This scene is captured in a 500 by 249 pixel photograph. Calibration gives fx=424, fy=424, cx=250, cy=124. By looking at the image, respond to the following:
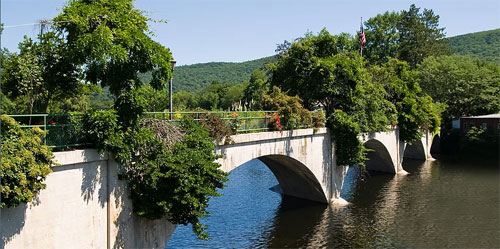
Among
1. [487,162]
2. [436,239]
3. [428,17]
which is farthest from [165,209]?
[428,17]

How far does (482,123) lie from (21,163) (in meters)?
54.0

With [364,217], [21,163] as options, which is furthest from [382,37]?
[21,163]

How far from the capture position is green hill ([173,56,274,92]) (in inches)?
6727

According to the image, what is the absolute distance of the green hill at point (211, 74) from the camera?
17088 cm

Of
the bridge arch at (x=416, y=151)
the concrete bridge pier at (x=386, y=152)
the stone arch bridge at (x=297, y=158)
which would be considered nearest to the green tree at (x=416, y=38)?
the bridge arch at (x=416, y=151)

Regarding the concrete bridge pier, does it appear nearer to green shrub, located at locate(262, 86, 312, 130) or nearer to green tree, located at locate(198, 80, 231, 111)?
green shrub, located at locate(262, 86, 312, 130)

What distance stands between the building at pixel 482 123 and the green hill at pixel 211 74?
117 metres

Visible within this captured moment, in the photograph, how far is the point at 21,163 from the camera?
10328 millimetres

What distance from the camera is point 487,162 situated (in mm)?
46969

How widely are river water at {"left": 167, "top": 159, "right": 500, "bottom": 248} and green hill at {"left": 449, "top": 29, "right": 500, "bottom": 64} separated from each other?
4214 inches

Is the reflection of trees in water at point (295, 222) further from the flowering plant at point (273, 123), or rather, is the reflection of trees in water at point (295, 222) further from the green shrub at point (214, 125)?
the green shrub at point (214, 125)

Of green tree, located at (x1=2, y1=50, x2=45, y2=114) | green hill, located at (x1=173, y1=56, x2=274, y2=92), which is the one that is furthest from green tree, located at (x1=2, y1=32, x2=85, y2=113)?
green hill, located at (x1=173, y1=56, x2=274, y2=92)

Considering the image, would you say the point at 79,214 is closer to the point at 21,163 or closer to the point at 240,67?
the point at 21,163

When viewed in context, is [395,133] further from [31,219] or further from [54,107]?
[31,219]
